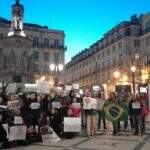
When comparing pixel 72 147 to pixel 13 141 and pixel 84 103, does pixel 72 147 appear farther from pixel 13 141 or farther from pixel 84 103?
pixel 84 103

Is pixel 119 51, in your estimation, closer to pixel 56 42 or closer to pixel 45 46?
pixel 56 42

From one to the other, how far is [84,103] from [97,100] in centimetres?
112

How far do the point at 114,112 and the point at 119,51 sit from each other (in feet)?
199

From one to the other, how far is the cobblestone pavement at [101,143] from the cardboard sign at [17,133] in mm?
549

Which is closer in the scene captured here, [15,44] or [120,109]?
[120,109]

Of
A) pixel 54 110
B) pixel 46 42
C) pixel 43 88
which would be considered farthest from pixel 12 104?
pixel 46 42

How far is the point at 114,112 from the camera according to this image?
19297 millimetres

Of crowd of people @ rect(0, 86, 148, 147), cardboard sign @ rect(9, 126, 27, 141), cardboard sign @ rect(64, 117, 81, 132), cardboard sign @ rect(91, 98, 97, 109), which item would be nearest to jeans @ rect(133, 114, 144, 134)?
crowd of people @ rect(0, 86, 148, 147)

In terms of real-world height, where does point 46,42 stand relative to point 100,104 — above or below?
above

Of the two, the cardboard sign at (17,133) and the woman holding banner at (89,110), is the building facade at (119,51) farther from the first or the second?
the cardboard sign at (17,133)

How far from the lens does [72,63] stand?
11712cm

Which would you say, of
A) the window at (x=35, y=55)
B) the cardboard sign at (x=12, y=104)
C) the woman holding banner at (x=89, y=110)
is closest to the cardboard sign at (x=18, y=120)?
the cardboard sign at (x=12, y=104)

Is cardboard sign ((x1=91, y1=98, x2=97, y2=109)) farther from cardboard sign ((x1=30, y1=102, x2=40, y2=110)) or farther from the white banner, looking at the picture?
cardboard sign ((x1=30, y1=102, x2=40, y2=110))

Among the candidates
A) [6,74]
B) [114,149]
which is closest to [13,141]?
[114,149]
